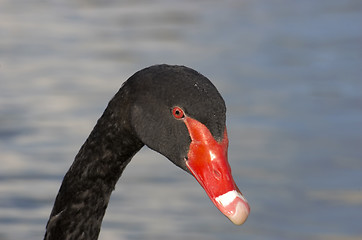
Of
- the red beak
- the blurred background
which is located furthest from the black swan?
the blurred background

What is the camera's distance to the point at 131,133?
14.0ft

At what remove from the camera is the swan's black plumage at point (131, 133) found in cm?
405

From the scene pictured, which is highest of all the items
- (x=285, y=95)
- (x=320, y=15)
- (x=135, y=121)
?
(x=320, y=15)

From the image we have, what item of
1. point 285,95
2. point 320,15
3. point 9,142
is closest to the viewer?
point 9,142

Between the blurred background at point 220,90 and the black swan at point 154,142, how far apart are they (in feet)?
6.10

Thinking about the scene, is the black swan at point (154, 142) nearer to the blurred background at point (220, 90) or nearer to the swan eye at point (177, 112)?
the swan eye at point (177, 112)

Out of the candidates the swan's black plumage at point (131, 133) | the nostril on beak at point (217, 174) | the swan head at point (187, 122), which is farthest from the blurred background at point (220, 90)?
the nostril on beak at point (217, 174)

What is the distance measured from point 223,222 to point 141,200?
1.74 feet

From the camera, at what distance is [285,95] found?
8078 millimetres

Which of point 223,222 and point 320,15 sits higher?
point 320,15

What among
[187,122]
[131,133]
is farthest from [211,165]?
[131,133]

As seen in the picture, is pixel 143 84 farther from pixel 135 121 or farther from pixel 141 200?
pixel 141 200

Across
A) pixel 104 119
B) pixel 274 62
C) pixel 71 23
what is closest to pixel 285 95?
pixel 274 62

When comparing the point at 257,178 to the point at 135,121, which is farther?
the point at 257,178
